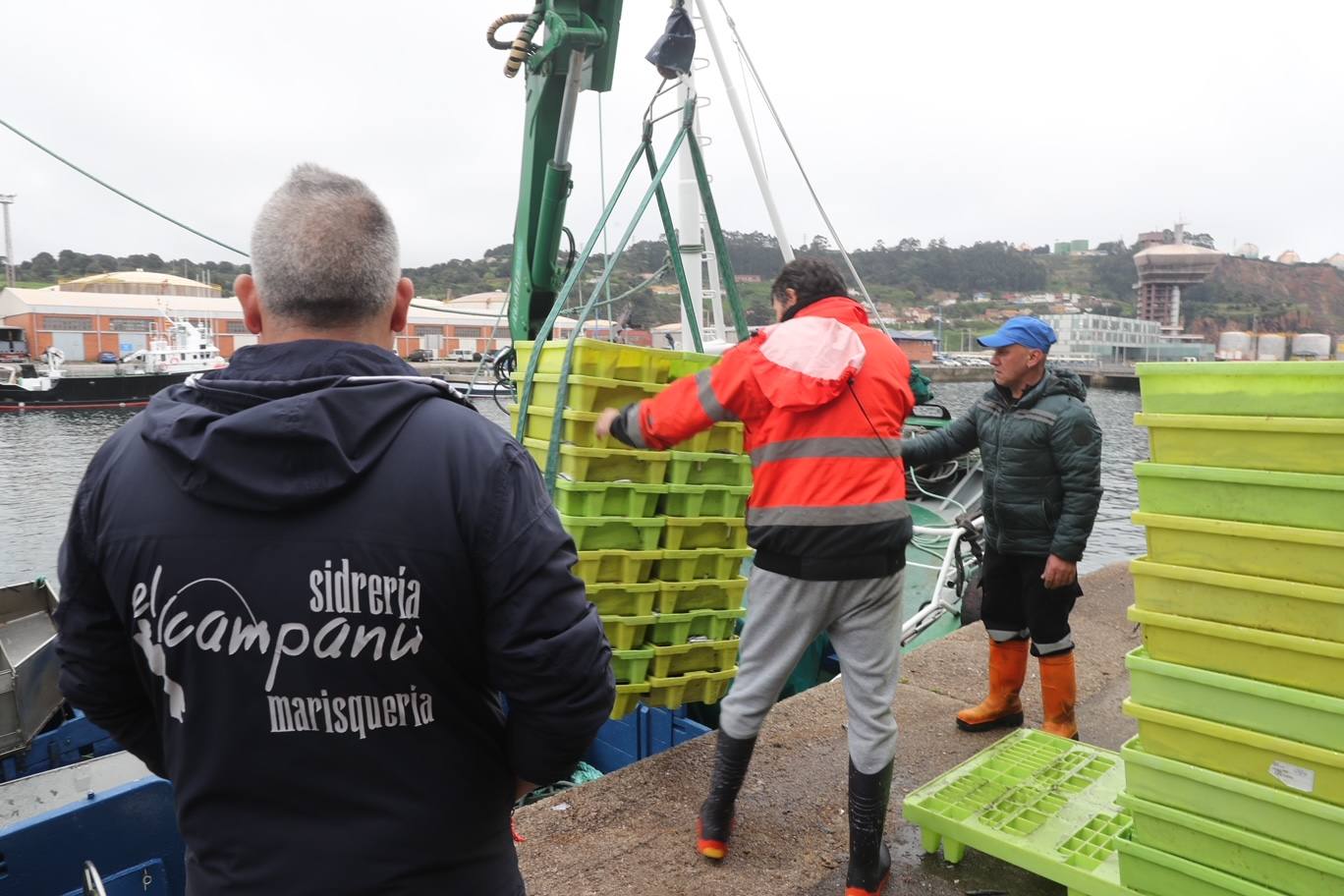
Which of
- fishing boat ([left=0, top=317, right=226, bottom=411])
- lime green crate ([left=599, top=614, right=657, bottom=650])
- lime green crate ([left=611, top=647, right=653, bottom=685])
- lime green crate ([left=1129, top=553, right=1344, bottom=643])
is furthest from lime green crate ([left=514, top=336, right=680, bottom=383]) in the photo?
fishing boat ([left=0, top=317, right=226, bottom=411])

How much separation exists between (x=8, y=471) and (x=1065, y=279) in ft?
339

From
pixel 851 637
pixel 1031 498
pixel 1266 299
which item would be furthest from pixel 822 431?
pixel 1266 299

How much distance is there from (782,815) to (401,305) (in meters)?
2.79

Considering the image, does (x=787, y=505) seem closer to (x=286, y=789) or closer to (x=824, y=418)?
(x=824, y=418)

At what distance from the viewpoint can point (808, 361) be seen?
9.07ft

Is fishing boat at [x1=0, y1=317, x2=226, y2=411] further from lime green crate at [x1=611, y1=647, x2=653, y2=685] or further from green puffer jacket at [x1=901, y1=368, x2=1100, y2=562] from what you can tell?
green puffer jacket at [x1=901, y1=368, x2=1100, y2=562]

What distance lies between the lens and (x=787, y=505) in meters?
2.86

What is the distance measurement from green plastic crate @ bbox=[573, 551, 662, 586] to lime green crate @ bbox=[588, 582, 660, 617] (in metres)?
0.03

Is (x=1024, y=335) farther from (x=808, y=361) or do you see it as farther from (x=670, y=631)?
(x=670, y=631)

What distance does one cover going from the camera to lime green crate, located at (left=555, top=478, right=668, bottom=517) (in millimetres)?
3492

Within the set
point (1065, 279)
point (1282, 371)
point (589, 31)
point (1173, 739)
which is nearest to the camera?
point (1282, 371)

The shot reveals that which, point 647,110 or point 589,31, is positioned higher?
point 589,31

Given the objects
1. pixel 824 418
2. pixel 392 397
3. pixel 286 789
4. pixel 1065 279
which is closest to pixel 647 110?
pixel 824 418

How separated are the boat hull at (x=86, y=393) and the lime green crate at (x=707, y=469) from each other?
157 feet
